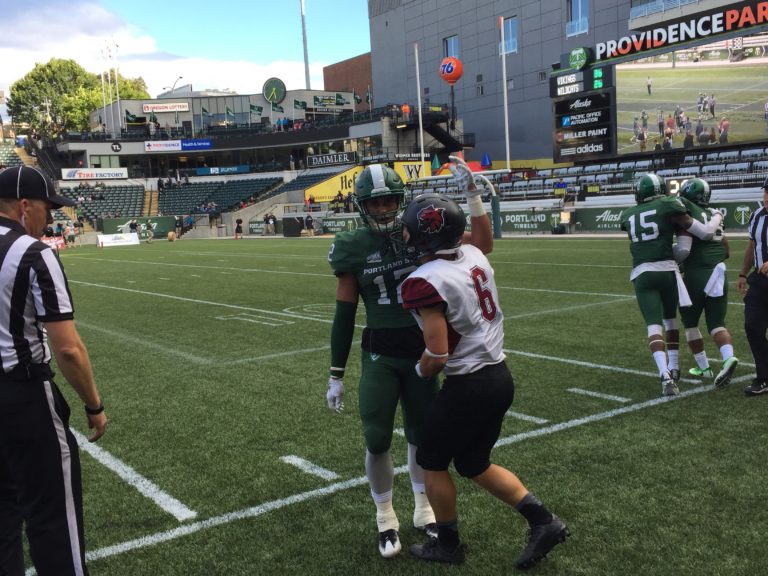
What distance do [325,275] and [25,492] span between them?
49.6 ft

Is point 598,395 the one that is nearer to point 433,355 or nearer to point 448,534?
point 448,534

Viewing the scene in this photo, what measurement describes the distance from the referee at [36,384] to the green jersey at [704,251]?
18.7 ft

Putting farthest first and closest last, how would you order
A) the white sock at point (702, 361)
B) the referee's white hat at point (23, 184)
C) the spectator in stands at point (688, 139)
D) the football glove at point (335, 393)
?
the spectator in stands at point (688, 139)
the white sock at point (702, 361)
the football glove at point (335, 393)
the referee's white hat at point (23, 184)

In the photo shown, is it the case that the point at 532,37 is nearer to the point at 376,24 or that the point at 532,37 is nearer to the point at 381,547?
the point at 376,24

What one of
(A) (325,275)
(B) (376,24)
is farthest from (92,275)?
(B) (376,24)

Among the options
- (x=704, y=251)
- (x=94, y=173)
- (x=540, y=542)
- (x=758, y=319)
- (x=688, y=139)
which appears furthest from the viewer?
(x=94, y=173)

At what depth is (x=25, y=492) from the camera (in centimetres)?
282

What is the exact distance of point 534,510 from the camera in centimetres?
340

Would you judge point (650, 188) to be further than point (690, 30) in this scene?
No

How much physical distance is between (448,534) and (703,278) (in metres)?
4.45

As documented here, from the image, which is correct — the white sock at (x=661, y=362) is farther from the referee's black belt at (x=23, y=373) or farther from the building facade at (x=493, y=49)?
the building facade at (x=493, y=49)

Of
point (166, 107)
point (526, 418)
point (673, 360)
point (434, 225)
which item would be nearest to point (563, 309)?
point (673, 360)

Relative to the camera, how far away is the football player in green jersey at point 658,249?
6355 mm

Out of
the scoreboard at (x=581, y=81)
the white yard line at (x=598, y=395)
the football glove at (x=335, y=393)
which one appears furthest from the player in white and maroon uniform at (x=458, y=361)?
the scoreboard at (x=581, y=81)
